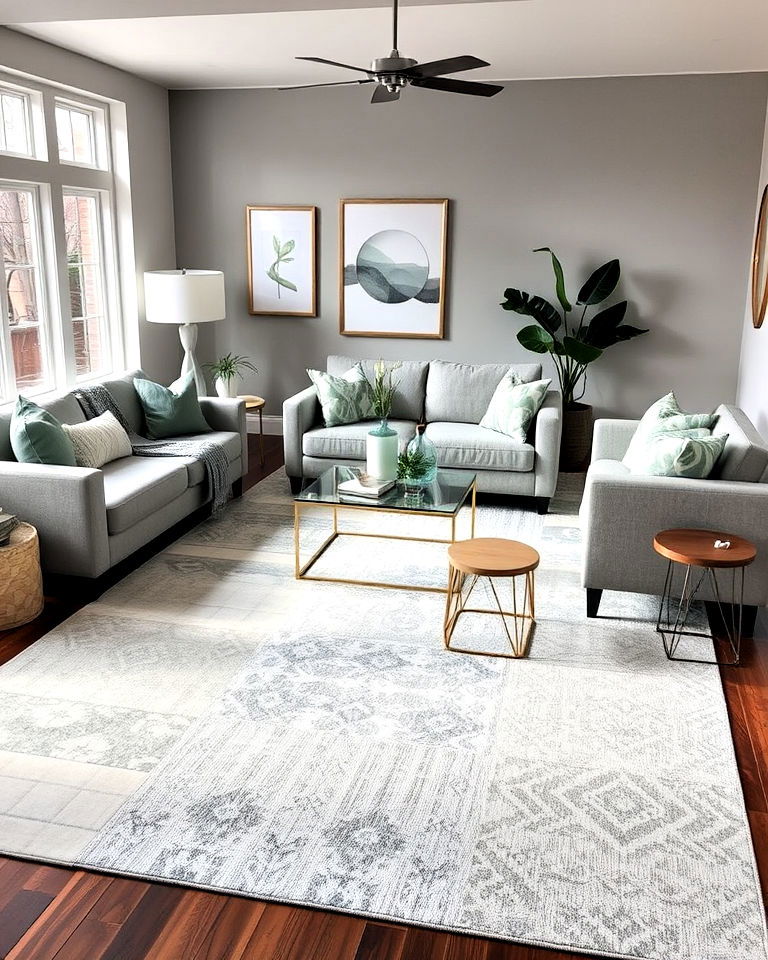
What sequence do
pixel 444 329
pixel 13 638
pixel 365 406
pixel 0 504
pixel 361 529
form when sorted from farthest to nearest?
pixel 444 329 < pixel 365 406 < pixel 361 529 < pixel 0 504 < pixel 13 638

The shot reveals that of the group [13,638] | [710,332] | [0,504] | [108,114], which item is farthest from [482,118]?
[13,638]

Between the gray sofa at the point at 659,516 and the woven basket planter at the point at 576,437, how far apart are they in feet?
8.03

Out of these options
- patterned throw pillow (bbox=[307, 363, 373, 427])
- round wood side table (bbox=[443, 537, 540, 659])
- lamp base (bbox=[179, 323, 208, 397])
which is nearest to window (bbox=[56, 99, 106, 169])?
lamp base (bbox=[179, 323, 208, 397])

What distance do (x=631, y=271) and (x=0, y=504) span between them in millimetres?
4575

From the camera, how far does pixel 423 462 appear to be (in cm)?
443

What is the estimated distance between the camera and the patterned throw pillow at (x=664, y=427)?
421 centimetres

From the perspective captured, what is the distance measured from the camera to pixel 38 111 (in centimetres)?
539

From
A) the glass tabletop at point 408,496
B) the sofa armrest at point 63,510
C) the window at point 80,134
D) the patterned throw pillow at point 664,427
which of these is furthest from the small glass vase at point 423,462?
the window at point 80,134

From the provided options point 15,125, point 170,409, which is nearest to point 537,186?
point 170,409

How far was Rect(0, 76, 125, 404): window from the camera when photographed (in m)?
5.26

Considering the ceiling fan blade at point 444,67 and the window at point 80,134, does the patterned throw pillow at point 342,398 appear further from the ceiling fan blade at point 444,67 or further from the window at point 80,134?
the ceiling fan blade at point 444,67

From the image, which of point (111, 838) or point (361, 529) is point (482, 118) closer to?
point (361, 529)

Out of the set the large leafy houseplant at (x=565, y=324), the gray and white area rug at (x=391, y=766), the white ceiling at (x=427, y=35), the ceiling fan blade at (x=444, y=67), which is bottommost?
the gray and white area rug at (x=391, y=766)

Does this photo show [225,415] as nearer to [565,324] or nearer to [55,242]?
[55,242]
